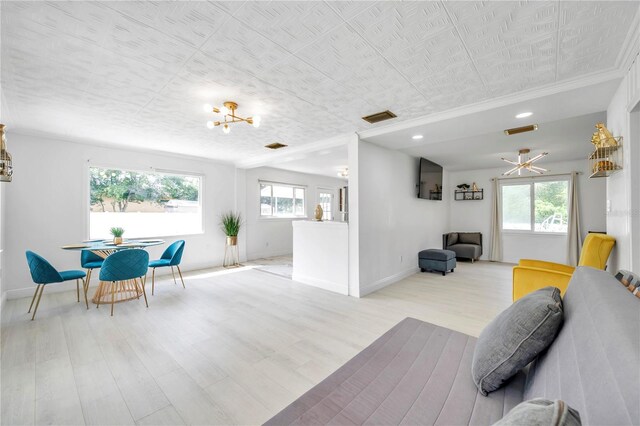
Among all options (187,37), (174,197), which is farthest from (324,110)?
(174,197)

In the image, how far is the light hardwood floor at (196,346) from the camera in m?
1.72

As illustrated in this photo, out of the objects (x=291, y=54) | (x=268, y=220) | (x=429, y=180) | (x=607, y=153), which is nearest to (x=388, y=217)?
(x=429, y=180)

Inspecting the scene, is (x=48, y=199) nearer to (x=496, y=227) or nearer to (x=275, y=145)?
(x=275, y=145)

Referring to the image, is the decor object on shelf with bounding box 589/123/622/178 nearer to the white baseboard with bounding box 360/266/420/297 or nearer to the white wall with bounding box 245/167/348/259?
the white baseboard with bounding box 360/266/420/297

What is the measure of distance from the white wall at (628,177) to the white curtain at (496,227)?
181 inches

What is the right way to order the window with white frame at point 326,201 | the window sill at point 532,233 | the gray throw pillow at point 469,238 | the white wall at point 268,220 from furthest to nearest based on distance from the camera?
the window with white frame at point 326,201 → the white wall at point 268,220 → the gray throw pillow at point 469,238 → the window sill at point 532,233

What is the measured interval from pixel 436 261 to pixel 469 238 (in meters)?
2.36

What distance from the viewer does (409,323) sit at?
1786 mm

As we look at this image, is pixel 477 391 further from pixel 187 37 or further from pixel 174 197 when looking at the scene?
pixel 174 197

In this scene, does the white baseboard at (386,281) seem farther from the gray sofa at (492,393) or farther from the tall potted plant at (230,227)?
the tall potted plant at (230,227)

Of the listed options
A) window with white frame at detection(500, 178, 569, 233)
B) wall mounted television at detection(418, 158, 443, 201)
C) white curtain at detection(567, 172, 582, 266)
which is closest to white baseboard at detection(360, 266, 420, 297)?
wall mounted television at detection(418, 158, 443, 201)

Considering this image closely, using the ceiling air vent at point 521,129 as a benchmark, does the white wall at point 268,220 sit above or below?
below

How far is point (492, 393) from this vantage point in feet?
3.59

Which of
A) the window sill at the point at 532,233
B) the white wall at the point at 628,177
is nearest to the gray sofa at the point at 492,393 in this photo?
the white wall at the point at 628,177
